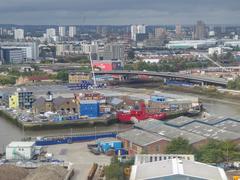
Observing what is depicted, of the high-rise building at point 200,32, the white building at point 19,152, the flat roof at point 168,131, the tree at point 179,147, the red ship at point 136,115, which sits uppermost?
the high-rise building at point 200,32

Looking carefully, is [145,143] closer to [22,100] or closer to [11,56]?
[22,100]

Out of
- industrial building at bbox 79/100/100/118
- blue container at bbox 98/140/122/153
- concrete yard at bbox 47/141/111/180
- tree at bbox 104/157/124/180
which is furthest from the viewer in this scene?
industrial building at bbox 79/100/100/118

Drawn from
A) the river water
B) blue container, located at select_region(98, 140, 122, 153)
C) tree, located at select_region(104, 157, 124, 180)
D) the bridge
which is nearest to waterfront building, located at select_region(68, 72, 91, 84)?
the bridge

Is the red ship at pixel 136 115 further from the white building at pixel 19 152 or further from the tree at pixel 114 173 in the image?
the tree at pixel 114 173

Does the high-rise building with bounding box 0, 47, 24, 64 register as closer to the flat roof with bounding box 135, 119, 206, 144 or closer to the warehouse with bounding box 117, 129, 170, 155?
the flat roof with bounding box 135, 119, 206, 144

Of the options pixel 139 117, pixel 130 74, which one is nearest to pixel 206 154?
pixel 139 117

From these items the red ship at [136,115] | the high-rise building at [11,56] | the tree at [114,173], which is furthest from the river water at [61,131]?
the high-rise building at [11,56]
